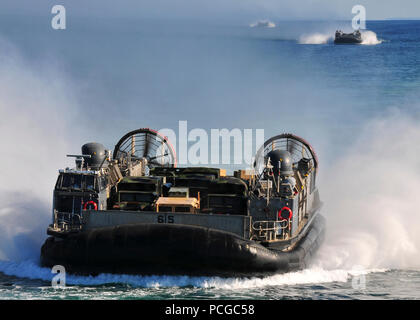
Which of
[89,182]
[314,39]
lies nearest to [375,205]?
[89,182]

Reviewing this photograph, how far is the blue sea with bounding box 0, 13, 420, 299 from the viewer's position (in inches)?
909

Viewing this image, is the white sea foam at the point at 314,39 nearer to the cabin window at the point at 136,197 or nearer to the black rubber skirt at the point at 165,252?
the cabin window at the point at 136,197

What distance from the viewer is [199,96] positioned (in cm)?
4988

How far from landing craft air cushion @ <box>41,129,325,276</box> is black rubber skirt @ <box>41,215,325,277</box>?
0.08 feet

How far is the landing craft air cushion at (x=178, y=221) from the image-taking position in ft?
72.2

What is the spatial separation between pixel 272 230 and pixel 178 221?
2884 millimetres

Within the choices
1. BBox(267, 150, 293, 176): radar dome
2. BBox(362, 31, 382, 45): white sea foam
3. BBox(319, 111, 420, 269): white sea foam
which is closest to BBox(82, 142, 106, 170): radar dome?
BBox(267, 150, 293, 176): radar dome

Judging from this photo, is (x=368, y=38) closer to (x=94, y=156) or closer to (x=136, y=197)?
(x=94, y=156)

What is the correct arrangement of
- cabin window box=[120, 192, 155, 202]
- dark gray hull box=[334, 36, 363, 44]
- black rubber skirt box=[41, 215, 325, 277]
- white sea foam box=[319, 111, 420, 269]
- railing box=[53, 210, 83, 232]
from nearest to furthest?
black rubber skirt box=[41, 215, 325, 277] < railing box=[53, 210, 83, 232] < cabin window box=[120, 192, 155, 202] < white sea foam box=[319, 111, 420, 269] < dark gray hull box=[334, 36, 363, 44]

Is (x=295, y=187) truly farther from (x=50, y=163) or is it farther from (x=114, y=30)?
(x=114, y=30)

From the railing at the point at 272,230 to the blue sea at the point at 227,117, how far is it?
1.22 metres

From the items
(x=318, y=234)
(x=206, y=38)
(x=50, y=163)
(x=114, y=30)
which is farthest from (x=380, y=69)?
(x=318, y=234)

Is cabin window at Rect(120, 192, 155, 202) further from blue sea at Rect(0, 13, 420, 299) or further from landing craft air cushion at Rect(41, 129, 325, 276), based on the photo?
blue sea at Rect(0, 13, 420, 299)

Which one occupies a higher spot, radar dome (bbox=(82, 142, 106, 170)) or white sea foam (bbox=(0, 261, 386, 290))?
radar dome (bbox=(82, 142, 106, 170))
